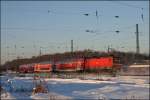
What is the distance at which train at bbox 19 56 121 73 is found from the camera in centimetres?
6166

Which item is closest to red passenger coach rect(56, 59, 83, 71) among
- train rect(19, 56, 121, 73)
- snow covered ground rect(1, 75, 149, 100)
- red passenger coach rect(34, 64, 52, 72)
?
train rect(19, 56, 121, 73)

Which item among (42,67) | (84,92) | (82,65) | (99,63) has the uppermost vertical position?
(99,63)

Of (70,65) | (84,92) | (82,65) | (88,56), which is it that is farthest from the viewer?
(70,65)

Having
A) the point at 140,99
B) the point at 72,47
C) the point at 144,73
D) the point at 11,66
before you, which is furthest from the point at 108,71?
the point at 11,66

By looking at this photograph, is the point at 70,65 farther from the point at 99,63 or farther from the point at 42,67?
the point at 42,67

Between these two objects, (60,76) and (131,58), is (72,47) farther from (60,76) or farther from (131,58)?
(131,58)

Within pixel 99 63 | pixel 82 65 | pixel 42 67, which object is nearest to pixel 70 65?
pixel 82 65

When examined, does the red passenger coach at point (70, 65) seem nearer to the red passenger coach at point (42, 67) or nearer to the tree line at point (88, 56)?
the tree line at point (88, 56)

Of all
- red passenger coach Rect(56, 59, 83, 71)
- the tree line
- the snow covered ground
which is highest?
the tree line

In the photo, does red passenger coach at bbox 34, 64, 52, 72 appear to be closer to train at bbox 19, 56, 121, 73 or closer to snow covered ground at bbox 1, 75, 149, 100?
train at bbox 19, 56, 121, 73

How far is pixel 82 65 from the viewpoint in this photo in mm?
67562

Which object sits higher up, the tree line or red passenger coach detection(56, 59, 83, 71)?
the tree line

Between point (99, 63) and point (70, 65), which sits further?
point (70, 65)

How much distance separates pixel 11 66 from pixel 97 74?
201 ft
